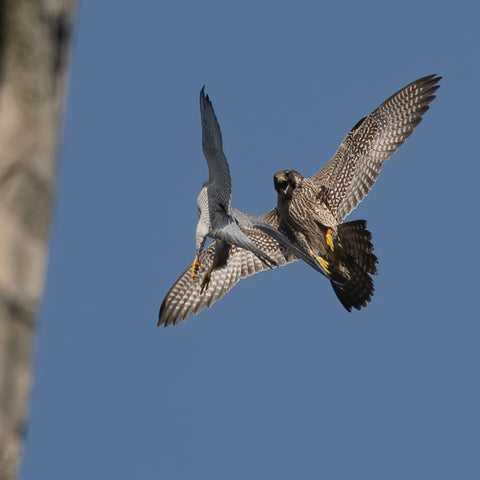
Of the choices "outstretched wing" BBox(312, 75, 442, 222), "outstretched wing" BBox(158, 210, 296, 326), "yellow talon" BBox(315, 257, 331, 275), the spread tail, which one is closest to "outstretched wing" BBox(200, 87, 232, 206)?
the spread tail

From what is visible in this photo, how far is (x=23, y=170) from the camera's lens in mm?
738

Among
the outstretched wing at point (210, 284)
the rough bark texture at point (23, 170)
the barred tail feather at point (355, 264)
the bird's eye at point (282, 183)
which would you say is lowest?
the rough bark texture at point (23, 170)

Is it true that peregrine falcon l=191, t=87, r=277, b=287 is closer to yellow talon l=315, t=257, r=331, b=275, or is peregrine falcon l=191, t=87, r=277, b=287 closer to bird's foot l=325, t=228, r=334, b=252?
bird's foot l=325, t=228, r=334, b=252

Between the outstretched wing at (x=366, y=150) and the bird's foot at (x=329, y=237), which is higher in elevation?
the outstretched wing at (x=366, y=150)

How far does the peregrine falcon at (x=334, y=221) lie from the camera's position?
379 inches

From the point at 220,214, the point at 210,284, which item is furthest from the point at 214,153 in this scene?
the point at 210,284

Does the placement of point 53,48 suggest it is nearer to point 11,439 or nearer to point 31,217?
point 31,217

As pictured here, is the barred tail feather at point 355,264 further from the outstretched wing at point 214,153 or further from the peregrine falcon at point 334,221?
the outstretched wing at point 214,153

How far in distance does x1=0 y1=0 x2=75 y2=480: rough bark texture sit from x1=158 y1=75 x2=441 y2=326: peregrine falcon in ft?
28.5

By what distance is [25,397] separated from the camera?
719mm

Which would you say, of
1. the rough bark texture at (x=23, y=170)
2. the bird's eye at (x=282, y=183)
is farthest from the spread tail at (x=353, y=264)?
the rough bark texture at (x=23, y=170)

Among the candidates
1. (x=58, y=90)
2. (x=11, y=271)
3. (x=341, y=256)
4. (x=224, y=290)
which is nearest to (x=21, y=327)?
(x=11, y=271)

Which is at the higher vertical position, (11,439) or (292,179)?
(292,179)

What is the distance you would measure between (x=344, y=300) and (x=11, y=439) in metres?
9.22
